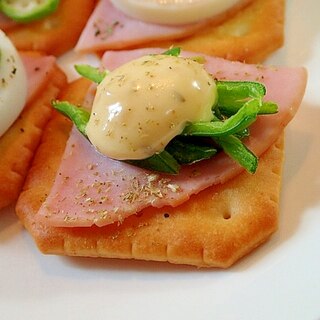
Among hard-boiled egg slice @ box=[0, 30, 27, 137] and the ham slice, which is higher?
hard-boiled egg slice @ box=[0, 30, 27, 137]

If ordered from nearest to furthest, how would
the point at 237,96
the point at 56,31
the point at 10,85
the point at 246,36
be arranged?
1. the point at 237,96
2. the point at 10,85
3. the point at 246,36
4. the point at 56,31

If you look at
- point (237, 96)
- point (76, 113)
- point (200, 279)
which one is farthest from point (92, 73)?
point (200, 279)

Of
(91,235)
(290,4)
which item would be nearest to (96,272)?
(91,235)

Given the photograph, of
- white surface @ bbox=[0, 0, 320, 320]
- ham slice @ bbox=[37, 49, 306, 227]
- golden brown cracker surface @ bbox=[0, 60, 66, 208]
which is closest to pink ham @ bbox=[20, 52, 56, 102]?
golden brown cracker surface @ bbox=[0, 60, 66, 208]

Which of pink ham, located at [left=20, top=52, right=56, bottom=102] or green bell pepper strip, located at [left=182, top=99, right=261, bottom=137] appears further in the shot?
pink ham, located at [left=20, top=52, right=56, bottom=102]

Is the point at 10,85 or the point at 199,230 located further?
the point at 10,85

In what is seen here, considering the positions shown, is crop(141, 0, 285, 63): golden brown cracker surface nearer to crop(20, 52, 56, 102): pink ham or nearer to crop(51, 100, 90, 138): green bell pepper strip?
crop(20, 52, 56, 102): pink ham

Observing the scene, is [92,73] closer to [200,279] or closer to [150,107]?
[150,107]
